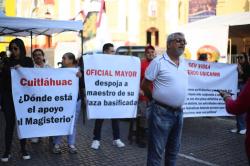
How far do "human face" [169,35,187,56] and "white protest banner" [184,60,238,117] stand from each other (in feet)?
11.7

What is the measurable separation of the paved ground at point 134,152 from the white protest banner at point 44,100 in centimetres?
51

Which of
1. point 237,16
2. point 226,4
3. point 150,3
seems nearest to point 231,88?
point 237,16

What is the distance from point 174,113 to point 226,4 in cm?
2730

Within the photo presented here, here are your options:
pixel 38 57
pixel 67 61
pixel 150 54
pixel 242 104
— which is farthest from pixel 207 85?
pixel 242 104

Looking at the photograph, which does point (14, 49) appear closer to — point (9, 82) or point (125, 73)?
point (9, 82)

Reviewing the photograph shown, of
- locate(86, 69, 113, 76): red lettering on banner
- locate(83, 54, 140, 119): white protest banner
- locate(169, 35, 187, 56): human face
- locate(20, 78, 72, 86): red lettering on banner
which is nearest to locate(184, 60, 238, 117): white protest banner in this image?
locate(83, 54, 140, 119): white protest banner

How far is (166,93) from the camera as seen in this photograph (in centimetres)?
479

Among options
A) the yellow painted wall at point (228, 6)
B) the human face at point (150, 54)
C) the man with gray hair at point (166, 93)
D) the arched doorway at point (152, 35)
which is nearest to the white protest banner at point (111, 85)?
the human face at point (150, 54)

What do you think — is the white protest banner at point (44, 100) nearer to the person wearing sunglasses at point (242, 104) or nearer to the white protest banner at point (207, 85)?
Result: the white protest banner at point (207, 85)

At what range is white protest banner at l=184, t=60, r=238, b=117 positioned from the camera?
8.39 meters

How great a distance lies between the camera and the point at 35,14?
42812 mm

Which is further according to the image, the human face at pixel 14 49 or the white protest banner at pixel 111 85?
the white protest banner at pixel 111 85

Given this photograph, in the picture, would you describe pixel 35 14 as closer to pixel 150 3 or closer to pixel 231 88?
pixel 150 3

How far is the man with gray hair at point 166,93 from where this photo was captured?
15.7 feet
